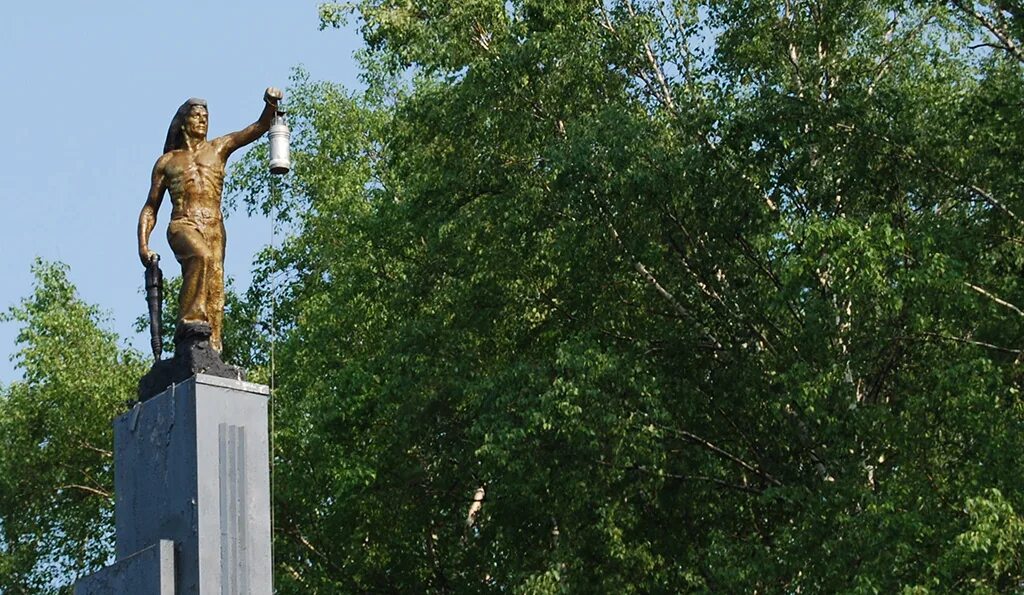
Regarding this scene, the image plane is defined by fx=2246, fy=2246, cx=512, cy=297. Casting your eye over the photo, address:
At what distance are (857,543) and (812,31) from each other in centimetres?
644

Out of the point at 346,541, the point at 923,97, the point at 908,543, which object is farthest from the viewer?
the point at 346,541

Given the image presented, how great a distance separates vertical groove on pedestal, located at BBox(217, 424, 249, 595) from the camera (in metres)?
12.9

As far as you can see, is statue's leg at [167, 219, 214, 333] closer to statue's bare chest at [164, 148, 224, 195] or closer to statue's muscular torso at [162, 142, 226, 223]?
statue's muscular torso at [162, 142, 226, 223]

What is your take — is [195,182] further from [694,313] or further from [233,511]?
[694,313]

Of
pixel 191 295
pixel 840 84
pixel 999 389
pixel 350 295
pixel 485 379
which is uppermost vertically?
pixel 350 295

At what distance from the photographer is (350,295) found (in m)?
30.2

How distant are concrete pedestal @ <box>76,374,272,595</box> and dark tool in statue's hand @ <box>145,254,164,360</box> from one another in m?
0.68

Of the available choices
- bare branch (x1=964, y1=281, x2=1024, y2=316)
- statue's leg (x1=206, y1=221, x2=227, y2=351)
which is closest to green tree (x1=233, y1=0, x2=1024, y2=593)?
bare branch (x1=964, y1=281, x2=1024, y2=316)

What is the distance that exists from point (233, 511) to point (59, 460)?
21903mm

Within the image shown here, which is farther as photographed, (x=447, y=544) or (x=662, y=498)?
(x=447, y=544)

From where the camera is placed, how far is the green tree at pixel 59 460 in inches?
1334

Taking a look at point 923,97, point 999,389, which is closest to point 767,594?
point 999,389

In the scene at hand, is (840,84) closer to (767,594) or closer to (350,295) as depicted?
(767,594)

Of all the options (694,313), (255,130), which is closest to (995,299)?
(694,313)
